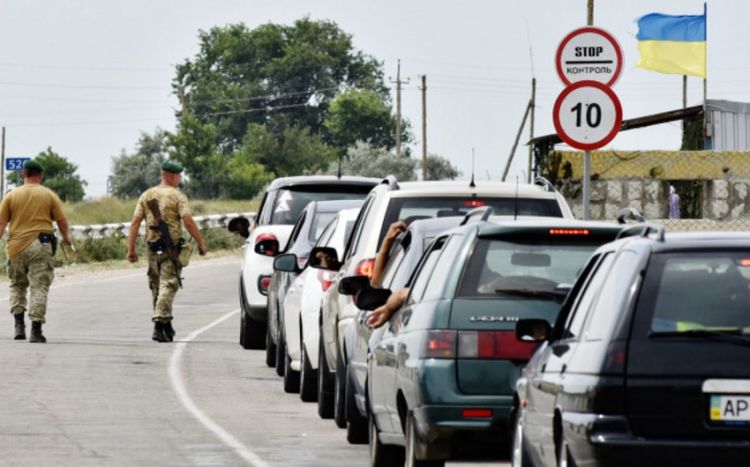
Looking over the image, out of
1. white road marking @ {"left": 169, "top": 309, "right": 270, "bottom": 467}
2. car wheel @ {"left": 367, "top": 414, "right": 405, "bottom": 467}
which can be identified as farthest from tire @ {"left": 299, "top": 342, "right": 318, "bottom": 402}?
car wheel @ {"left": 367, "top": 414, "right": 405, "bottom": 467}

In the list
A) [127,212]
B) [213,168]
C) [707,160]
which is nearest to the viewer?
[707,160]

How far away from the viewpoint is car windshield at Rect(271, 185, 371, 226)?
23094 mm

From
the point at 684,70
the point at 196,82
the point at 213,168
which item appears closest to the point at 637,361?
the point at 684,70

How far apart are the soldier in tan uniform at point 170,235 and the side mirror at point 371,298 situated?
36.2 ft

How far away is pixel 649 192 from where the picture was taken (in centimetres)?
3322

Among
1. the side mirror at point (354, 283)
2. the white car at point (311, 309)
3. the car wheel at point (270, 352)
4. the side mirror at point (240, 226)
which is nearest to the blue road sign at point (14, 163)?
the side mirror at point (240, 226)

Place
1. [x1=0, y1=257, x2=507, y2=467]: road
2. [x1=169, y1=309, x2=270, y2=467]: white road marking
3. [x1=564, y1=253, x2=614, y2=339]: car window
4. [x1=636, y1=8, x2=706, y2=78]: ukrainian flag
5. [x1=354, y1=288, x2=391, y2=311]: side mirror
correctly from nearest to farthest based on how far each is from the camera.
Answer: [x1=564, y1=253, x2=614, y2=339]: car window
[x1=354, y1=288, x2=391, y2=311]: side mirror
[x1=169, y1=309, x2=270, y2=467]: white road marking
[x1=0, y1=257, x2=507, y2=467]: road
[x1=636, y1=8, x2=706, y2=78]: ukrainian flag

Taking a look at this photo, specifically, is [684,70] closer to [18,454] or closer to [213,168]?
[18,454]

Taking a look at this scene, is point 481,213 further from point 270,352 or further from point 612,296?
point 270,352

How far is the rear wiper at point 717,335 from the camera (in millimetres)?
8398

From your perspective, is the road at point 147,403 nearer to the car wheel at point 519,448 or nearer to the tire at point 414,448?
the tire at point 414,448

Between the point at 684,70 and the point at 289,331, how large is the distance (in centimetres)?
3030

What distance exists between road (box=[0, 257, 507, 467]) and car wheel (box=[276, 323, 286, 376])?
257 millimetres

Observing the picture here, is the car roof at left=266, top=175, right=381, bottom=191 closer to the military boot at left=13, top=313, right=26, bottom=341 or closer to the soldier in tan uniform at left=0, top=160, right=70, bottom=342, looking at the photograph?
the soldier in tan uniform at left=0, top=160, right=70, bottom=342
